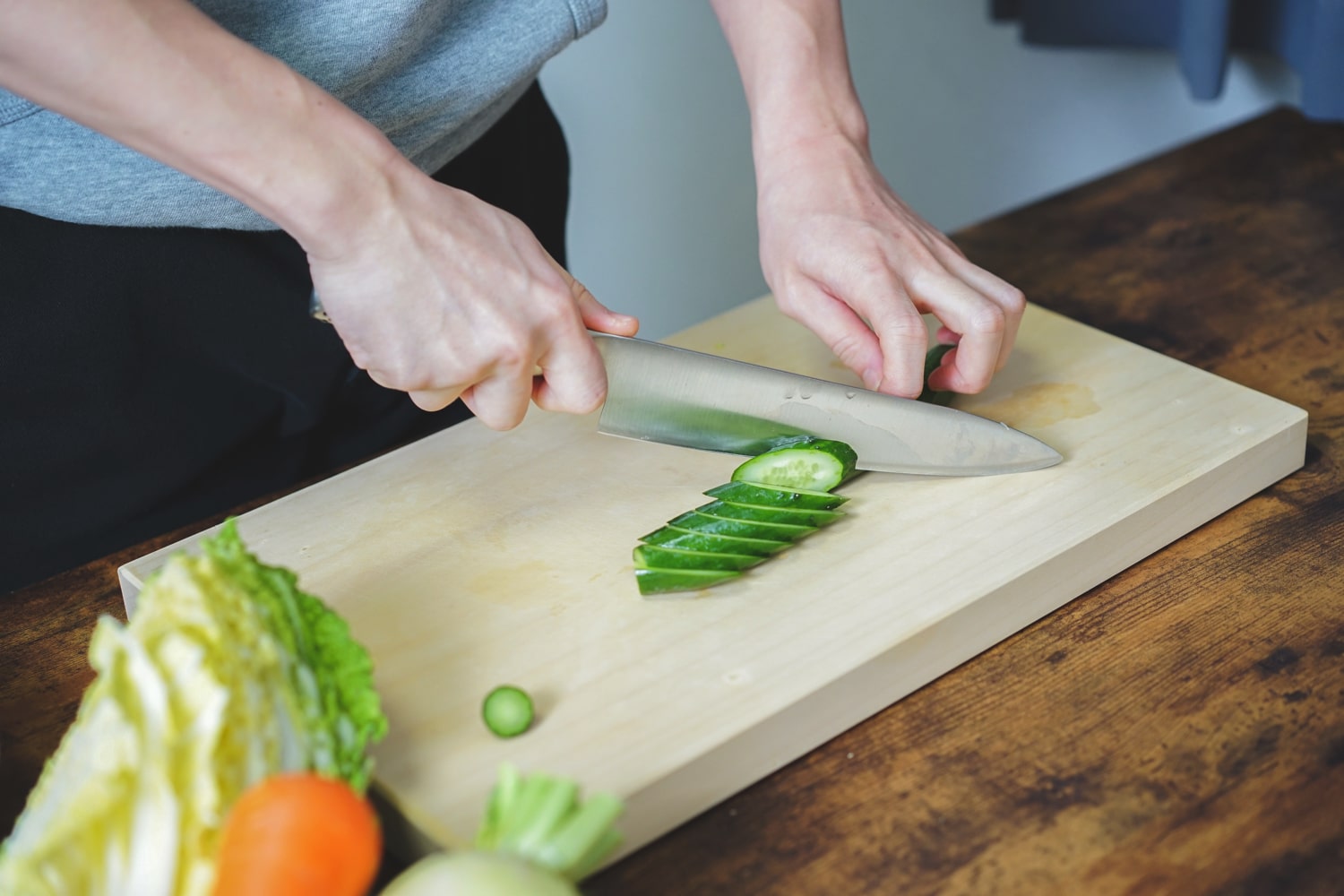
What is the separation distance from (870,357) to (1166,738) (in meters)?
0.67

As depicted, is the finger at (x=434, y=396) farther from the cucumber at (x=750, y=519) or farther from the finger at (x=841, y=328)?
the finger at (x=841, y=328)

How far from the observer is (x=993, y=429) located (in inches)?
64.4

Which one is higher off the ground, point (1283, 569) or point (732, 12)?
point (732, 12)

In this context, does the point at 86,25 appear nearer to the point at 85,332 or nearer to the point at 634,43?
the point at 85,332

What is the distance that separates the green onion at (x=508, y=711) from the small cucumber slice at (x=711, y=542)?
30 centimetres

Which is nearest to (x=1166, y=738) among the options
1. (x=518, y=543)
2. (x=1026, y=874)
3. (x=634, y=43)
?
(x=1026, y=874)

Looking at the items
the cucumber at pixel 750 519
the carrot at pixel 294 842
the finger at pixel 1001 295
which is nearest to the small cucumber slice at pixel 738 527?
the cucumber at pixel 750 519

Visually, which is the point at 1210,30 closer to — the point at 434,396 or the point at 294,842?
the point at 434,396

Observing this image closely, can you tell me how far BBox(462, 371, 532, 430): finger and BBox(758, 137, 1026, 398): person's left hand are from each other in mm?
492

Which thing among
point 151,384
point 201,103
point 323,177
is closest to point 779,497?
point 323,177

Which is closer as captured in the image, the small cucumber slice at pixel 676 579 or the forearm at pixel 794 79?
the small cucumber slice at pixel 676 579

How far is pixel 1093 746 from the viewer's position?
1.26m

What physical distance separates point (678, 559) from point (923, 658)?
297mm

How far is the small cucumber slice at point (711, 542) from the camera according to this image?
1451 millimetres
